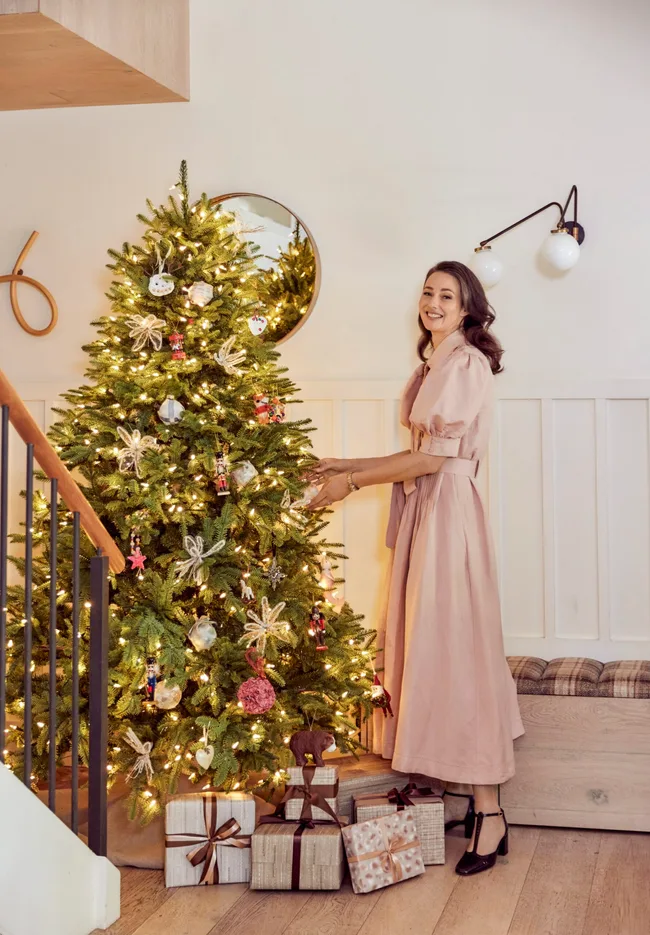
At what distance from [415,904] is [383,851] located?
0.17 meters

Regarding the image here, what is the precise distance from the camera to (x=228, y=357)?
309cm

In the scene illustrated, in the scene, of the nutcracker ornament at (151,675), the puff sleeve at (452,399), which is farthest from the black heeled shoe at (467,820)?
the puff sleeve at (452,399)

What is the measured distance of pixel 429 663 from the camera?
3.10 m

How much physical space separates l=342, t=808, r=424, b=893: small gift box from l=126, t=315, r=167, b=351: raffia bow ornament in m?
Result: 1.44

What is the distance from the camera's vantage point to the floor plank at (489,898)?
2.55 metres

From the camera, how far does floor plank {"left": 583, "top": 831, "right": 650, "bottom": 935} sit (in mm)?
2539

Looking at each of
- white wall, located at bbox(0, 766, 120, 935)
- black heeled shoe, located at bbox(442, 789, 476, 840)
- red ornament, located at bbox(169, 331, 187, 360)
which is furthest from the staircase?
black heeled shoe, located at bbox(442, 789, 476, 840)

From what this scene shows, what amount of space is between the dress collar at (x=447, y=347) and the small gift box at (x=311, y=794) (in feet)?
3.94

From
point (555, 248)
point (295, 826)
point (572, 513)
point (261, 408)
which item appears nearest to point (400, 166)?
point (555, 248)

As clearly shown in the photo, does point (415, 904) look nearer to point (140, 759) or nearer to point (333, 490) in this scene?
point (140, 759)

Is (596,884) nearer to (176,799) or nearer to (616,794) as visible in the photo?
(616,794)

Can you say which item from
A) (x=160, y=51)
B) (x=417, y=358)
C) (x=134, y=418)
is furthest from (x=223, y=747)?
(x=160, y=51)

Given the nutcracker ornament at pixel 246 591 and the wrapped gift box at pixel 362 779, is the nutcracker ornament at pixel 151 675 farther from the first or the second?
the wrapped gift box at pixel 362 779

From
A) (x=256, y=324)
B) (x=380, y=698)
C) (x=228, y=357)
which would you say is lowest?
(x=380, y=698)
